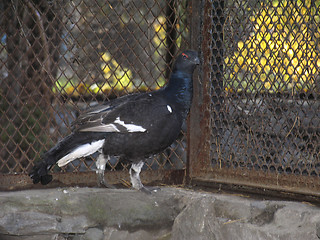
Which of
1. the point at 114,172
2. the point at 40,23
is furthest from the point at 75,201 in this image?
the point at 40,23

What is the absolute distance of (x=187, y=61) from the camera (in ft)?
12.1

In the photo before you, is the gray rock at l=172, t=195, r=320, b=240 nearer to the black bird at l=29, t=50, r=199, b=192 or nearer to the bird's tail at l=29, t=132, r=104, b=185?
the black bird at l=29, t=50, r=199, b=192

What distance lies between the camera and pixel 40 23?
3914 mm

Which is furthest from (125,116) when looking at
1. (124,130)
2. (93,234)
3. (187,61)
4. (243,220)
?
(243,220)

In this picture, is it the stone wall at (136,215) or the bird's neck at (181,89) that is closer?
the stone wall at (136,215)

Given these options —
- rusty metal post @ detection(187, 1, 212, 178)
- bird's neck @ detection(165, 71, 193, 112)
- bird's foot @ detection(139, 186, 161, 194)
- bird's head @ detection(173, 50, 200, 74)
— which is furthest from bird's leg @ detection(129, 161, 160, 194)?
bird's head @ detection(173, 50, 200, 74)

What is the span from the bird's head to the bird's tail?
2.69 ft

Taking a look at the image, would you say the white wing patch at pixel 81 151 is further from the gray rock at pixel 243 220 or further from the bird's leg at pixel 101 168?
the gray rock at pixel 243 220

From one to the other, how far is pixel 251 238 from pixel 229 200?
0.40m

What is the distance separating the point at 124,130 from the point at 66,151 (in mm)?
448

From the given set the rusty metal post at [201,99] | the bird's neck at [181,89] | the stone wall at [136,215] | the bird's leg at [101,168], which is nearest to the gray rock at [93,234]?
the stone wall at [136,215]

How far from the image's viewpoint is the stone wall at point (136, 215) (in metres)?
3.03

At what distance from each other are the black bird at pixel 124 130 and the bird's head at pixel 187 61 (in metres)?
0.22

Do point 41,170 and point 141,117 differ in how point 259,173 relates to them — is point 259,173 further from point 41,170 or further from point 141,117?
point 41,170
